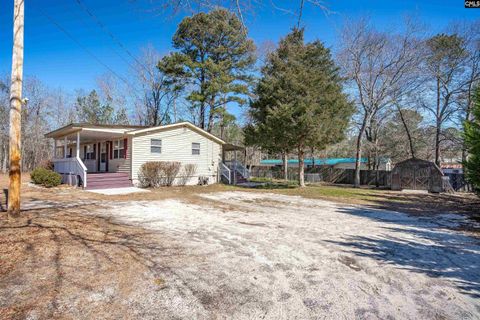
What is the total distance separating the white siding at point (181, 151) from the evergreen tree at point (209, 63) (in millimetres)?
6096

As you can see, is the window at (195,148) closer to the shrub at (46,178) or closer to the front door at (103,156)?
the front door at (103,156)

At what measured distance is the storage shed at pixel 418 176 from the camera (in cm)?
1798

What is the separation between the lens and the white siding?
14.5 metres

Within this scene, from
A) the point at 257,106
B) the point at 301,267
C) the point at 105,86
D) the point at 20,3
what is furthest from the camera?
the point at 105,86

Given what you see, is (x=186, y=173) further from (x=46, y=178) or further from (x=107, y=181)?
(x=46, y=178)

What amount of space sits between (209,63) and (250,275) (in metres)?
20.9

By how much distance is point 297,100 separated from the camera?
A: 15.7m

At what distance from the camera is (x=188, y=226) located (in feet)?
18.9

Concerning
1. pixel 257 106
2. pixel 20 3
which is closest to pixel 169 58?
pixel 257 106

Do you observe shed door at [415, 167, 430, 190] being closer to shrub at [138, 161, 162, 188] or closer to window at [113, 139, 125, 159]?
shrub at [138, 161, 162, 188]

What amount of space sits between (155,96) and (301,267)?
2914 centimetres

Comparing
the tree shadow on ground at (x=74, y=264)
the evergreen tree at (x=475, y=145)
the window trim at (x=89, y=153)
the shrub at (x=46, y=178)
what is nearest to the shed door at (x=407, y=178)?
the evergreen tree at (x=475, y=145)

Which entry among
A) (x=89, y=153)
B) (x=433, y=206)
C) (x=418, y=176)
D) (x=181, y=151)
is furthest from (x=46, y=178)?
(x=418, y=176)

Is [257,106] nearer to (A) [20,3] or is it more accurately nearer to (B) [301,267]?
(A) [20,3]
